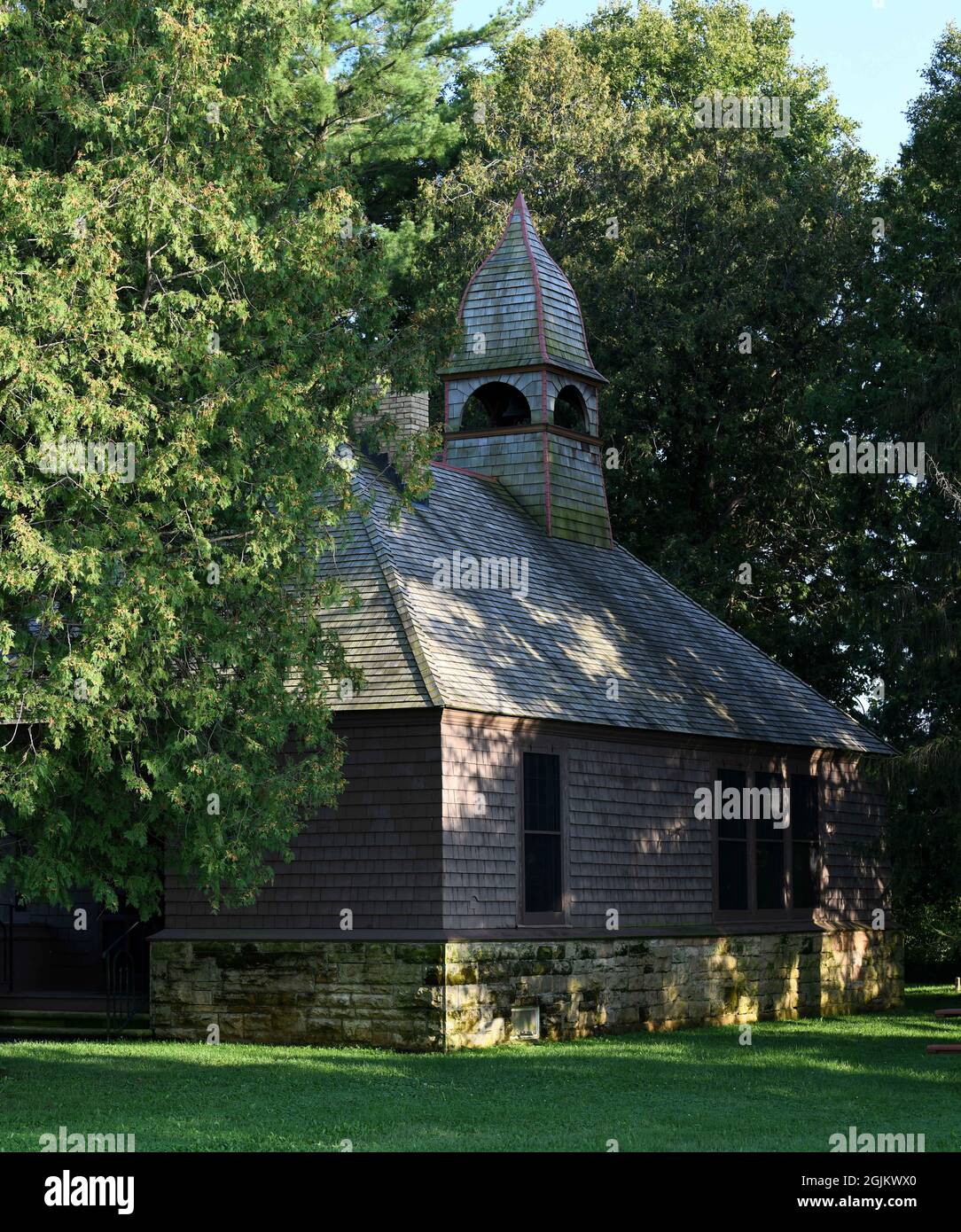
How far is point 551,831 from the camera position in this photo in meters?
20.0

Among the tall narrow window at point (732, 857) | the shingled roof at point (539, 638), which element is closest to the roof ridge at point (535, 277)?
the shingled roof at point (539, 638)

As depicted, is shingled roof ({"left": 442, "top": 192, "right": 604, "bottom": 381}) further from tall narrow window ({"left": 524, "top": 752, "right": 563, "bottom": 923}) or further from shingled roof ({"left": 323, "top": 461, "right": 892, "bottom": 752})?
tall narrow window ({"left": 524, "top": 752, "right": 563, "bottom": 923})

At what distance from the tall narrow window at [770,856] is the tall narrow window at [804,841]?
0.27 metres

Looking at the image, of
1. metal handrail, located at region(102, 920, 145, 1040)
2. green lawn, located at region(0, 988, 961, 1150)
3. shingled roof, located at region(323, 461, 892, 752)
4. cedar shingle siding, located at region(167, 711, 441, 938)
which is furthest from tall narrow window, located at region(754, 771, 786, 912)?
metal handrail, located at region(102, 920, 145, 1040)

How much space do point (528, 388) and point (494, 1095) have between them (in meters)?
13.3

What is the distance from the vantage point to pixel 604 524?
26422 millimetres

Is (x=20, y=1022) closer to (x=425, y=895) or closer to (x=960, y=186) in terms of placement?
(x=425, y=895)

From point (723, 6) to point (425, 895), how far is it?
3435cm

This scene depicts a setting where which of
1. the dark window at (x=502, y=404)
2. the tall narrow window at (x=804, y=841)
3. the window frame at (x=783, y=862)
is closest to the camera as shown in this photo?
the window frame at (x=783, y=862)

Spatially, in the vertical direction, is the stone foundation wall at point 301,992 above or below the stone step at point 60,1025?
above

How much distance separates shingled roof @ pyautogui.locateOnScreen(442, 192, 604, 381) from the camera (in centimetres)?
2580

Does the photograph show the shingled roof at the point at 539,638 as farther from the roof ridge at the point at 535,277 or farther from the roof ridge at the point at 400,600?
the roof ridge at the point at 535,277

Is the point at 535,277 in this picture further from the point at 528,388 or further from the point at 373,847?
the point at 373,847

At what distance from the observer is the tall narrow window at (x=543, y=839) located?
19.6 metres
